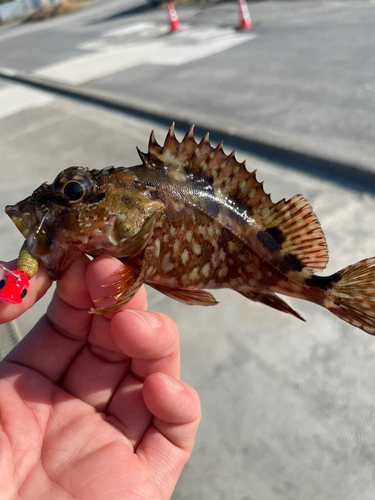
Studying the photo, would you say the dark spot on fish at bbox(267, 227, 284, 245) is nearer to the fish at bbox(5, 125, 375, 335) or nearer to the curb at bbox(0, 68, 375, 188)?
the fish at bbox(5, 125, 375, 335)

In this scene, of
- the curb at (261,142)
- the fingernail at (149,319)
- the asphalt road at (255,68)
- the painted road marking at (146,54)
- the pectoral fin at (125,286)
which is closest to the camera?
the pectoral fin at (125,286)

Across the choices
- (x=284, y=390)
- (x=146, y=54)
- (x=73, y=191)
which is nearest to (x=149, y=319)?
(x=73, y=191)

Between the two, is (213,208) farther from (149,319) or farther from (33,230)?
(33,230)

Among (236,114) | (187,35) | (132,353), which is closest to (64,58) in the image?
(187,35)

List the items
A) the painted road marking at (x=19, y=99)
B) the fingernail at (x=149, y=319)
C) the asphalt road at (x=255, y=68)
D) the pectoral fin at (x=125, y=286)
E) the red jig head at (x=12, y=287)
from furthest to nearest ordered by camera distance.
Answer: the painted road marking at (x=19, y=99) → the asphalt road at (x=255, y=68) → the fingernail at (x=149, y=319) → the pectoral fin at (x=125, y=286) → the red jig head at (x=12, y=287)

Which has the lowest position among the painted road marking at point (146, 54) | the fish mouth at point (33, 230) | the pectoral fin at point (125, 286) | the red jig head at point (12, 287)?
the painted road marking at point (146, 54)

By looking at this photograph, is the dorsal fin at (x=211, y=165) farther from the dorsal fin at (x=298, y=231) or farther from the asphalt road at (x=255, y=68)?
the asphalt road at (x=255, y=68)

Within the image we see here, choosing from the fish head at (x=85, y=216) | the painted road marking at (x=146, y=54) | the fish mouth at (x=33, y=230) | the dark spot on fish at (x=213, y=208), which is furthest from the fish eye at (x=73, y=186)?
the painted road marking at (x=146, y=54)

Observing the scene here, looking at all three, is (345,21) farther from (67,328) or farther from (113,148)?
(67,328)
